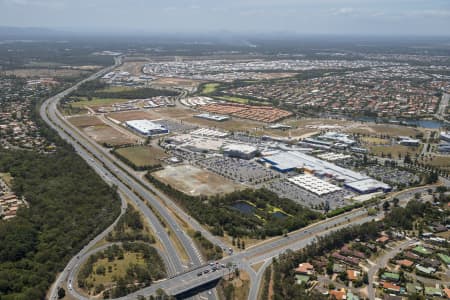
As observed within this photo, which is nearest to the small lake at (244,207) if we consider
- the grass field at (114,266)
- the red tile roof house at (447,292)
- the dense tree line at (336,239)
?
the dense tree line at (336,239)

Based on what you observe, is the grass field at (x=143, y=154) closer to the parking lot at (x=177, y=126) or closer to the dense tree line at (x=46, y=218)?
the dense tree line at (x=46, y=218)

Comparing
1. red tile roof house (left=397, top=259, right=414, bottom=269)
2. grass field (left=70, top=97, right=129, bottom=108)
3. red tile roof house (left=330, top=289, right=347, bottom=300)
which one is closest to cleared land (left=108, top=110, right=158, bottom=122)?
grass field (left=70, top=97, right=129, bottom=108)

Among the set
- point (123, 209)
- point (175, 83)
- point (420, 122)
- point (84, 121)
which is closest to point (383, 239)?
point (123, 209)

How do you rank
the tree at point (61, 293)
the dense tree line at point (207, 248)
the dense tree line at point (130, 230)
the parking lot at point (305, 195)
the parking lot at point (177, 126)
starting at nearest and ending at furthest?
the tree at point (61, 293)
the dense tree line at point (207, 248)
the dense tree line at point (130, 230)
the parking lot at point (305, 195)
the parking lot at point (177, 126)

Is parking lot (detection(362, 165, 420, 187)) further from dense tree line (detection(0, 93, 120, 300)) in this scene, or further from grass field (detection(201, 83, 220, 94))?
grass field (detection(201, 83, 220, 94))

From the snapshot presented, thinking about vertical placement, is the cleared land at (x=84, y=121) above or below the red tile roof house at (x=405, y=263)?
above

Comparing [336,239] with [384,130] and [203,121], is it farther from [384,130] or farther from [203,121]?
[203,121]
